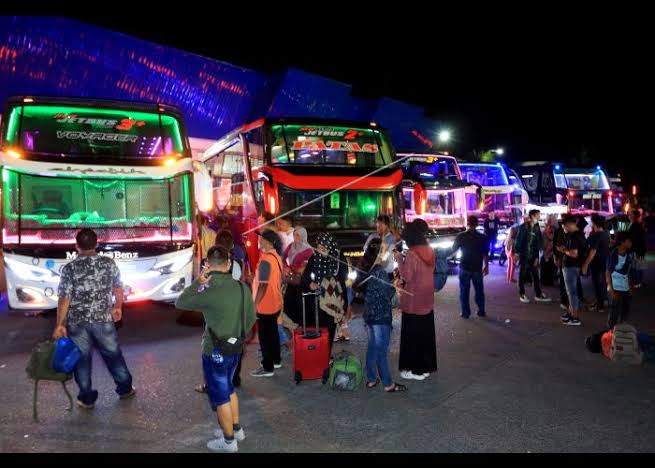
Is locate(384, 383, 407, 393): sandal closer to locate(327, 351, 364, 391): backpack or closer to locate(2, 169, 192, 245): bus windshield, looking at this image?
locate(327, 351, 364, 391): backpack

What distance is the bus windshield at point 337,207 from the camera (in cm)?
1052

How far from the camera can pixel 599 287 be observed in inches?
409

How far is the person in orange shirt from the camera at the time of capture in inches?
242

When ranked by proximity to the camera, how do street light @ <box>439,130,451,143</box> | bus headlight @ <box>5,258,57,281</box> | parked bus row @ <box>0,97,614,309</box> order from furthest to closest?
street light @ <box>439,130,451,143</box>, parked bus row @ <box>0,97,614,309</box>, bus headlight @ <box>5,258,57,281</box>

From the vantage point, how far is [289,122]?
11227 millimetres

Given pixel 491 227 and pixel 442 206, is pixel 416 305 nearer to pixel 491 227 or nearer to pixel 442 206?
pixel 442 206

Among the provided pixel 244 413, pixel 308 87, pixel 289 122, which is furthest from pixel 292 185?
pixel 308 87

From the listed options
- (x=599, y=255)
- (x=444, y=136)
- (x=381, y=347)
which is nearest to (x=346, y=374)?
(x=381, y=347)

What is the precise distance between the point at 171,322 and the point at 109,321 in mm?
3972

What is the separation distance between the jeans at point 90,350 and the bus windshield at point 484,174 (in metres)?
16.5

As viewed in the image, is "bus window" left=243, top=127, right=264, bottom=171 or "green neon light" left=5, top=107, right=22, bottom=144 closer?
"green neon light" left=5, top=107, right=22, bottom=144

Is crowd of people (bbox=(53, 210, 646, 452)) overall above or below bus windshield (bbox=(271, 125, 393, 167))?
below

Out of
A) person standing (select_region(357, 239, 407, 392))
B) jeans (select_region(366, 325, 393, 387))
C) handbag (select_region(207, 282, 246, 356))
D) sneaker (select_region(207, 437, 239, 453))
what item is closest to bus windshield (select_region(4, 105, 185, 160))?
person standing (select_region(357, 239, 407, 392))

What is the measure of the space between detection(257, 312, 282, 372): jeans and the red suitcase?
307mm
